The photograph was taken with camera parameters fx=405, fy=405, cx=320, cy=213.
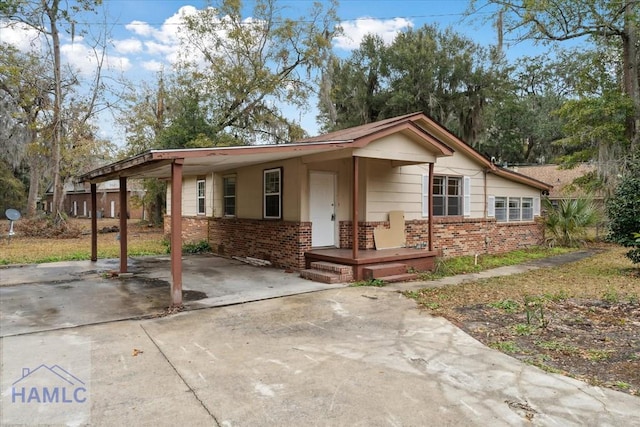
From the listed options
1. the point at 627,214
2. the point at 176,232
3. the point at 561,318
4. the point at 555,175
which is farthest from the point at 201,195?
the point at 555,175

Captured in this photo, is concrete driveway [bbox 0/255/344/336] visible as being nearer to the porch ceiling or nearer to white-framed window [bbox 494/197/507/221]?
the porch ceiling

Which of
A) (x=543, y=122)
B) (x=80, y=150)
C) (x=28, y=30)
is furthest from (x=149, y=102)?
(x=543, y=122)

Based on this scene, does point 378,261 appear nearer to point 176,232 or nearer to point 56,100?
point 176,232

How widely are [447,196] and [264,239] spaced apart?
5505 mm

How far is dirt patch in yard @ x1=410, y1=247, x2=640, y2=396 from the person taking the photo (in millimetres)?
4078

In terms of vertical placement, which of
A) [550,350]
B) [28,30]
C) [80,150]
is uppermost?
[28,30]

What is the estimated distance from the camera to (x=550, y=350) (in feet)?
14.7

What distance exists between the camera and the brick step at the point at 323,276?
26.7 ft

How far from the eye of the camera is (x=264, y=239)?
10.7 m

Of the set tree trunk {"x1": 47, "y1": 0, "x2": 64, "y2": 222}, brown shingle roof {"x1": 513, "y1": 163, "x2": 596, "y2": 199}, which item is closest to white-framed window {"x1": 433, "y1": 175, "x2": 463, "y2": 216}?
brown shingle roof {"x1": 513, "y1": 163, "x2": 596, "y2": 199}

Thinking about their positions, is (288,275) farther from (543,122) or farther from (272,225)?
(543,122)

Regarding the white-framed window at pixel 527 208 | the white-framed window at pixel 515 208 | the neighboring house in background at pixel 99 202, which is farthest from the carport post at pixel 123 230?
the neighboring house in background at pixel 99 202

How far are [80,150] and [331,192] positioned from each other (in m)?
18.1

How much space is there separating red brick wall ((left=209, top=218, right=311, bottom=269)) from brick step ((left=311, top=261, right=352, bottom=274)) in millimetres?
535
